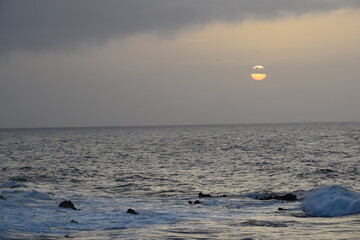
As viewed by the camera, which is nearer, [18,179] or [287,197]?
[287,197]

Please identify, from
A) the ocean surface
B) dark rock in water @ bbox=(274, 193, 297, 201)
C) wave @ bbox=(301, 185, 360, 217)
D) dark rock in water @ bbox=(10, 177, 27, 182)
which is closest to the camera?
the ocean surface

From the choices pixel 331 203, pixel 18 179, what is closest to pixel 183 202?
pixel 331 203

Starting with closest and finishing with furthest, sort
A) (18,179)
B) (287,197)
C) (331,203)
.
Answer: (331,203) → (287,197) → (18,179)

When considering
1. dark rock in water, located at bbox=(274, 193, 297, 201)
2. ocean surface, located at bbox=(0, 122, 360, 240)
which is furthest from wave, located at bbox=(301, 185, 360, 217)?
dark rock in water, located at bbox=(274, 193, 297, 201)

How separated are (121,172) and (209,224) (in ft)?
99.8

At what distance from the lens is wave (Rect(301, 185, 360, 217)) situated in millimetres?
26547

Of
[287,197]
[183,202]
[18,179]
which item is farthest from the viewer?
[18,179]

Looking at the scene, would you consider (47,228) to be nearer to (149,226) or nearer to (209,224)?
(149,226)

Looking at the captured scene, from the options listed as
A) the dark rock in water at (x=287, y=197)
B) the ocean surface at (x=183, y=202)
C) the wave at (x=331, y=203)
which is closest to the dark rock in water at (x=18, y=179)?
the ocean surface at (x=183, y=202)

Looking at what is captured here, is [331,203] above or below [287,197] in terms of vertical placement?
above

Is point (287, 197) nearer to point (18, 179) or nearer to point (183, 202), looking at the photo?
point (183, 202)

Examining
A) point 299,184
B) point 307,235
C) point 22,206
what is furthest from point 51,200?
point 299,184

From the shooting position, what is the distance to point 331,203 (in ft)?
93.0

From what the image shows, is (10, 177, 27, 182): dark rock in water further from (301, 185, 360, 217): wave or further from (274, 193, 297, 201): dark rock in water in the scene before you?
(301, 185, 360, 217): wave
